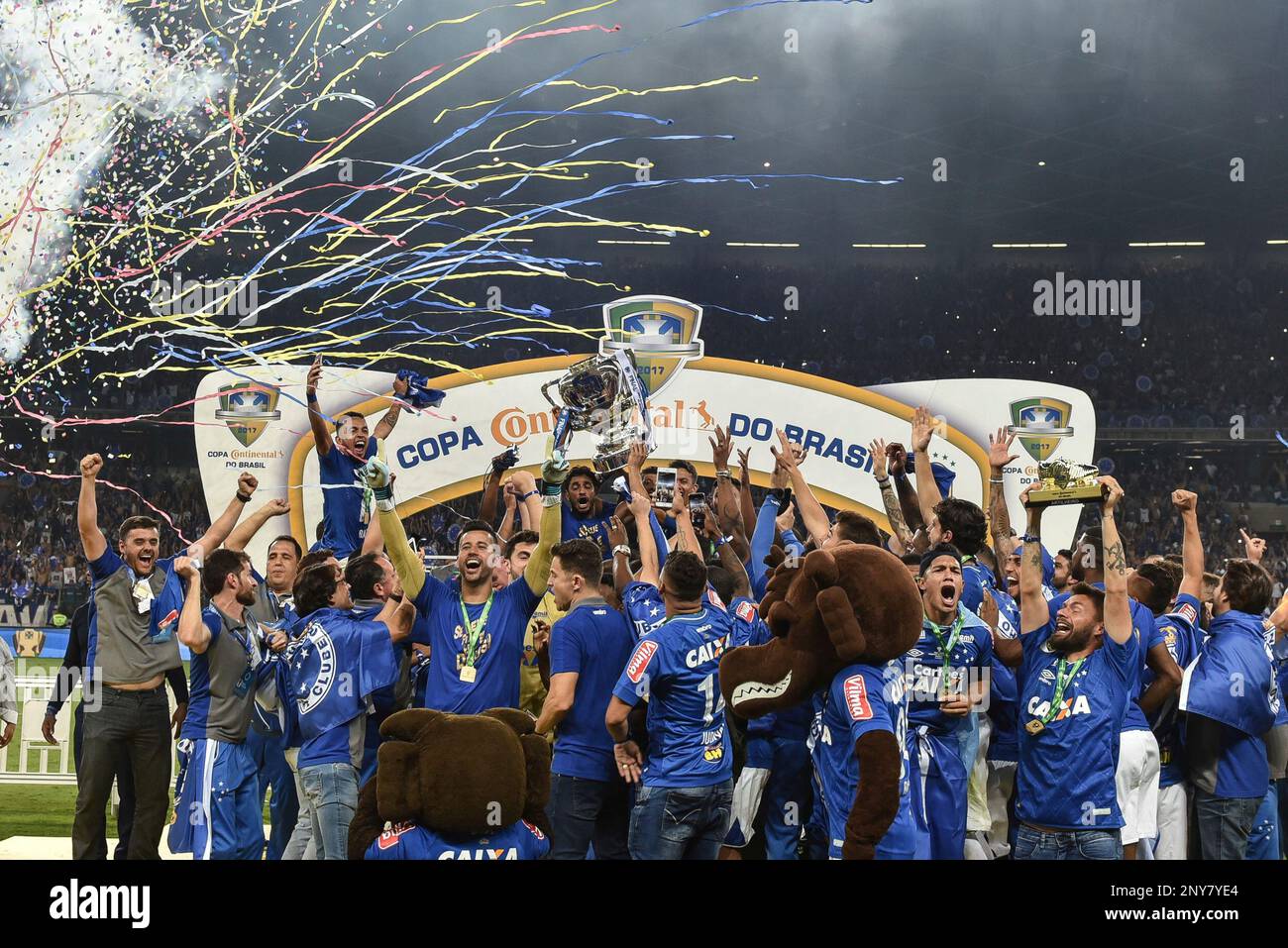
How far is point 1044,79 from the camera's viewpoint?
19188 millimetres

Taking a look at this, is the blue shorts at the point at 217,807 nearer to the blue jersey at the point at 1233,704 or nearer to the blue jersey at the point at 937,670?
the blue jersey at the point at 937,670

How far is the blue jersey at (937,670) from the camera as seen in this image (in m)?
4.64

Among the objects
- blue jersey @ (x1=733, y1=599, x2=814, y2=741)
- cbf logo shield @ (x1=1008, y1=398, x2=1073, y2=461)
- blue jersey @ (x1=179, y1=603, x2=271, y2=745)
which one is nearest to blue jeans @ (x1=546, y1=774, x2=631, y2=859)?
blue jersey @ (x1=733, y1=599, x2=814, y2=741)

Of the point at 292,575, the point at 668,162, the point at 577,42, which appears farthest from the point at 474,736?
the point at 668,162

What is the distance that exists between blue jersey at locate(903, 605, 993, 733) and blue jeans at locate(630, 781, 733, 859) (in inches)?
34.3

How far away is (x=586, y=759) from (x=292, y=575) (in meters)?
2.24

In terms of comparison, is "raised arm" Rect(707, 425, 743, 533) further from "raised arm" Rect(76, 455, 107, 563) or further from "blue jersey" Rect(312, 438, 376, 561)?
"raised arm" Rect(76, 455, 107, 563)

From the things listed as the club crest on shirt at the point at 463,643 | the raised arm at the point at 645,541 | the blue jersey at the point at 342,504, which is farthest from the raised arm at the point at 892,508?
the blue jersey at the point at 342,504

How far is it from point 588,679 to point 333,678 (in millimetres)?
1038

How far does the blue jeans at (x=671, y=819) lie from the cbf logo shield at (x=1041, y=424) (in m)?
7.72

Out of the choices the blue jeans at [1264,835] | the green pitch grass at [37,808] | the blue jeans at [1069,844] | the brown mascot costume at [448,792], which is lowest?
the green pitch grass at [37,808]

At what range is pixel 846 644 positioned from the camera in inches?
159

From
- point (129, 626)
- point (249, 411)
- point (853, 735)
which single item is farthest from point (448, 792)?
point (249, 411)

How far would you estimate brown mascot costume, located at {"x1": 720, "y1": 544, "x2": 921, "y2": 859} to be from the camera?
3.89m
